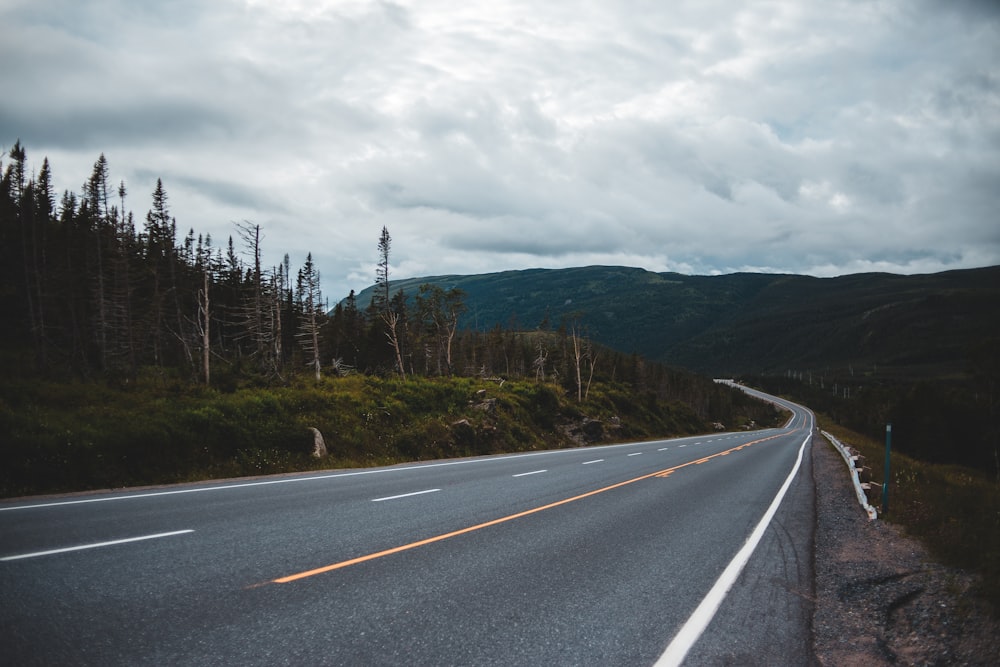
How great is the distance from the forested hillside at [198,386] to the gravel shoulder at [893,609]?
1434cm

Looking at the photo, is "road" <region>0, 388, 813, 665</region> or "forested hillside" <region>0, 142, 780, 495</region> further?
"forested hillside" <region>0, 142, 780, 495</region>

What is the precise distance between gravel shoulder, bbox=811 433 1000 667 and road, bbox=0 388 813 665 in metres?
0.27

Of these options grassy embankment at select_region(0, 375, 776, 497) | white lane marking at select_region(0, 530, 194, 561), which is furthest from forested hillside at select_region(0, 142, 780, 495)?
white lane marking at select_region(0, 530, 194, 561)

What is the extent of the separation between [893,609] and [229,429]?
16968 millimetres

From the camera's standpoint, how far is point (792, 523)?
10.0m

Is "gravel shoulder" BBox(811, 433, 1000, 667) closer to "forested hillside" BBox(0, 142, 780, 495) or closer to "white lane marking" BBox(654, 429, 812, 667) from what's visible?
"white lane marking" BBox(654, 429, 812, 667)

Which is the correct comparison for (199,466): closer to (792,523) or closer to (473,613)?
(473,613)

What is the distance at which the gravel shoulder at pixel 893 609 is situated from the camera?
14.7 ft

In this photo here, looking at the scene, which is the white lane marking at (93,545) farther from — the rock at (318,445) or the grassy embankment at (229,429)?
the rock at (318,445)

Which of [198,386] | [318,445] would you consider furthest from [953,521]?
[198,386]

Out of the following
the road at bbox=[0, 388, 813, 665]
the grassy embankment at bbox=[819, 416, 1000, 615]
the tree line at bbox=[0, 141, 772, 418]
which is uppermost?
the tree line at bbox=[0, 141, 772, 418]

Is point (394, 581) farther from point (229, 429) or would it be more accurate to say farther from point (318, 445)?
point (318, 445)

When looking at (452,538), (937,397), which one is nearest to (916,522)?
(452,538)

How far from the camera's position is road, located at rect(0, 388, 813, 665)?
4.18 meters
